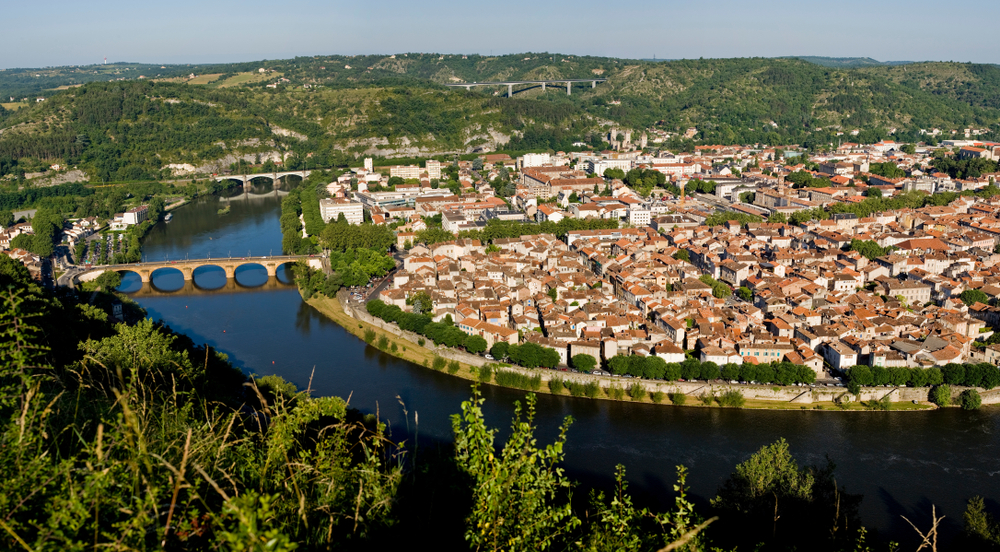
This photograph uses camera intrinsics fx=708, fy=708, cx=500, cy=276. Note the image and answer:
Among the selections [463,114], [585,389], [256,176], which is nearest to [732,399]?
[585,389]

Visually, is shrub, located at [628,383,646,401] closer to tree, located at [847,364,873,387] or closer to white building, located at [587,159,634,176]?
tree, located at [847,364,873,387]

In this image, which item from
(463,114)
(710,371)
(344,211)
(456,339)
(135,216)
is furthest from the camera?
(463,114)

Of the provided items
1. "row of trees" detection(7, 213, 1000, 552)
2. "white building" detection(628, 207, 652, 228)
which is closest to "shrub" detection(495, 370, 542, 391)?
"row of trees" detection(7, 213, 1000, 552)

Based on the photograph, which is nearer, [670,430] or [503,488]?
[503,488]

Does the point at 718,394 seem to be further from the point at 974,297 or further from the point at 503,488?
the point at 503,488

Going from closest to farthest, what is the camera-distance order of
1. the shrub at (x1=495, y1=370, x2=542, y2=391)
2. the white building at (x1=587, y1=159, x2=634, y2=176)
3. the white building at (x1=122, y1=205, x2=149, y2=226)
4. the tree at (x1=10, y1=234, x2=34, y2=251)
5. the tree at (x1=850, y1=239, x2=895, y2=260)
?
the shrub at (x1=495, y1=370, x2=542, y2=391), the tree at (x1=850, y1=239, x2=895, y2=260), the tree at (x1=10, y1=234, x2=34, y2=251), the white building at (x1=122, y1=205, x2=149, y2=226), the white building at (x1=587, y1=159, x2=634, y2=176)

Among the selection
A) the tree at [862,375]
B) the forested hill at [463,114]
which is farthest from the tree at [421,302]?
the forested hill at [463,114]
